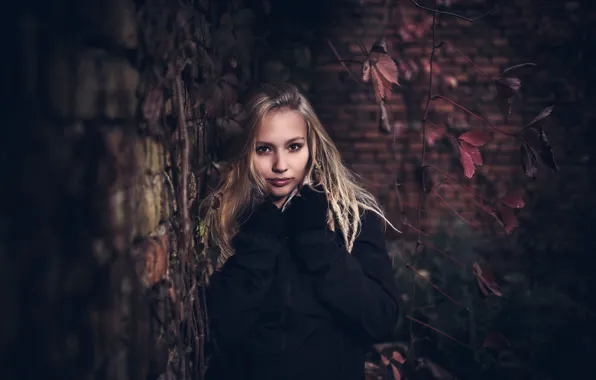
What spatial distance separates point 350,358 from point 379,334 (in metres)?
0.18

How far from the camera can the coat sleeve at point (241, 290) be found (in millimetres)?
1964

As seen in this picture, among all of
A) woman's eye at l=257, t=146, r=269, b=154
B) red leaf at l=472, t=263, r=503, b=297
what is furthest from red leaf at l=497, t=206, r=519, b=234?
woman's eye at l=257, t=146, r=269, b=154

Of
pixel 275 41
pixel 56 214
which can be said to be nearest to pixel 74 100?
pixel 56 214

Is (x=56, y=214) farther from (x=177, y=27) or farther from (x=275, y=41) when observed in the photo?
(x=275, y=41)

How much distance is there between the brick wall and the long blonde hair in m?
1.74

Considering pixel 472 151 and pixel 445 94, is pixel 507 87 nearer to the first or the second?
pixel 472 151

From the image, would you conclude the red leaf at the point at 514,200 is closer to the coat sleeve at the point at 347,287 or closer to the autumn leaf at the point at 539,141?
the autumn leaf at the point at 539,141

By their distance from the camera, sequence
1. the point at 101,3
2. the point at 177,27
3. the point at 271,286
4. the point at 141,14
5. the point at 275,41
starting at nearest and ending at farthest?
the point at 101,3 < the point at 141,14 < the point at 177,27 < the point at 271,286 < the point at 275,41

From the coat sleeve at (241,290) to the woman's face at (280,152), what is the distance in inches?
8.2

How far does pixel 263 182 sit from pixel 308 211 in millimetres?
225

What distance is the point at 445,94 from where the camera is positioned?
3951 millimetres

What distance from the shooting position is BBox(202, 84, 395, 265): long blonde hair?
7.07 ft

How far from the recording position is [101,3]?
1068 mm

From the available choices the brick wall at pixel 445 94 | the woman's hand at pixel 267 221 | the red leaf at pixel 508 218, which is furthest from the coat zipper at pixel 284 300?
the brick wall at pixel 445 94
